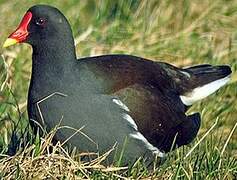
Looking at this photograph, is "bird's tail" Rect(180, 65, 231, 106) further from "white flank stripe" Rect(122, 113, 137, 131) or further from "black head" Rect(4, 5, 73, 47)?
"black head" Rect(4, 5, 73, 47)

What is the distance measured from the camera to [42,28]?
5.62 meters

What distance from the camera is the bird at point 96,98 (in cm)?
541

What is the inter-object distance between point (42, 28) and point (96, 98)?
0.54m

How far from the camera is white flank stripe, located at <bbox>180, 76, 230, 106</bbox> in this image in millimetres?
6324

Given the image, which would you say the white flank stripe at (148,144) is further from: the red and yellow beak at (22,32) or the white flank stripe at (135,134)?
the red and yellow beak at (22,32)

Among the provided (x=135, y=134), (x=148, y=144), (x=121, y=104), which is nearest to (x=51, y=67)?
(x=121, y=104)

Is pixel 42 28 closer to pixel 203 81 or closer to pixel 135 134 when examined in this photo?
pixel 135 134

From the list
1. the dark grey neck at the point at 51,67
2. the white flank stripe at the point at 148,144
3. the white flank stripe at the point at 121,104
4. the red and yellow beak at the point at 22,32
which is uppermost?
the red and yellow beak at the point at 22,32

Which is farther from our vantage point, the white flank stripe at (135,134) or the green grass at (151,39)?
the green grass at (151,39)

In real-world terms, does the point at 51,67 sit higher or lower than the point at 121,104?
higher

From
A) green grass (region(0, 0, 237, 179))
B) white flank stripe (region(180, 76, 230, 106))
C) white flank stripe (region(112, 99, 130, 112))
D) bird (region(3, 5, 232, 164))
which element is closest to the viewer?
bird (region(3, 5, 232, 164))

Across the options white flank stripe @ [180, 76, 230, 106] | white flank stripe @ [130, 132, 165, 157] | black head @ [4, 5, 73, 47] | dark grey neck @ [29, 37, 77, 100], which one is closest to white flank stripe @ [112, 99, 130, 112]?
white flank stripe @ [130, 132, 165, 157]

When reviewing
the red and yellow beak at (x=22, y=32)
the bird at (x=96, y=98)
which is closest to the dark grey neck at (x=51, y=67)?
the bird at (x=96, y=98)

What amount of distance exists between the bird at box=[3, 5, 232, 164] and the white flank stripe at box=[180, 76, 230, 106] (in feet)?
0.64
